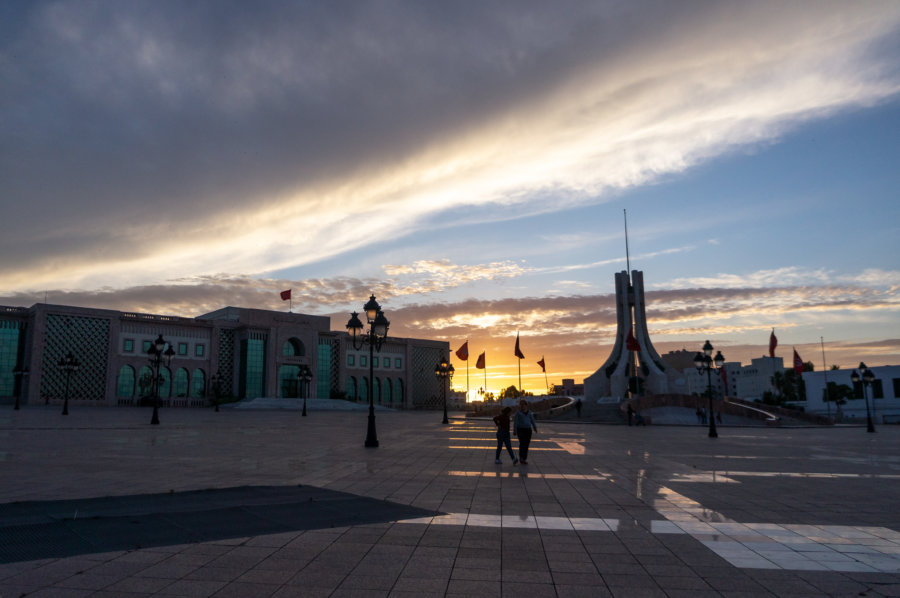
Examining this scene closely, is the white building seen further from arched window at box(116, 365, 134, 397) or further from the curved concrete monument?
arched window at box(116, 365, 134, 397)

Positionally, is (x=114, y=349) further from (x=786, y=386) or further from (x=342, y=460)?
(x=786, y=386)

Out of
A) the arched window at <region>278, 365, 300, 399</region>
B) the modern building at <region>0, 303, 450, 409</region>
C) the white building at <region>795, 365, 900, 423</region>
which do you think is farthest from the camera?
the arched window at <region>278, 365, 300, 399</region>

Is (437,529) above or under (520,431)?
under

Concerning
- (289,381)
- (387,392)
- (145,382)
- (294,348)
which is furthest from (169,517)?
(387,392)

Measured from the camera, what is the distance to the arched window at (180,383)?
2743 inches

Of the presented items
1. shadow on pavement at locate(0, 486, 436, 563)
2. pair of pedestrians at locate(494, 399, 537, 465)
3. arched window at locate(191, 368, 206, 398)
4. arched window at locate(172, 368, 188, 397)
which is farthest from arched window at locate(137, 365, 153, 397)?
shadow on pavement at locate(0, 486, 436, 563)

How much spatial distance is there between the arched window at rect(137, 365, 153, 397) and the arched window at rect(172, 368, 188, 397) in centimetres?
276

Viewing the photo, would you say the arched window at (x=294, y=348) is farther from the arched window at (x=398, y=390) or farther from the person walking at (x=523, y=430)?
the person walking at (x=523, y=430)

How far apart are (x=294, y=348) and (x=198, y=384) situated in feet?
45.9

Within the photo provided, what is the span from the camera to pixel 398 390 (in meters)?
95.6

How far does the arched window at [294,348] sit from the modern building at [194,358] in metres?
0.15

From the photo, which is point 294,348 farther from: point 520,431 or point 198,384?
point 520,431

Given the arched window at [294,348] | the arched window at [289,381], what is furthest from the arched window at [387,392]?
the arched window at [289,381]

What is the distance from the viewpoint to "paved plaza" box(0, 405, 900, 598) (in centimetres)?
522
